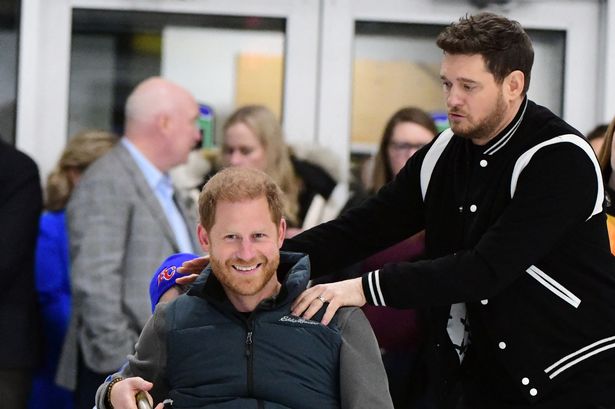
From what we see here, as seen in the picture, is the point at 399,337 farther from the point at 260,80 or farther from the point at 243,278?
the point at 260,80

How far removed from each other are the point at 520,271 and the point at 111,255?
7.22ft

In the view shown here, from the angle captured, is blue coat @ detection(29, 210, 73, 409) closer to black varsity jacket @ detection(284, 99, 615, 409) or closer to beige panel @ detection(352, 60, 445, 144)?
beige panel @ detection(352, 60, 445, 144)

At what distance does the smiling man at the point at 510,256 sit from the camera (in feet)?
11.2

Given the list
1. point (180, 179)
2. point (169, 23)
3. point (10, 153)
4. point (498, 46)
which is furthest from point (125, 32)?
point (498, 46)

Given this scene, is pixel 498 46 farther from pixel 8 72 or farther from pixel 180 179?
pixel 8 72

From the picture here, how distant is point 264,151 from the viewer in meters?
5.83

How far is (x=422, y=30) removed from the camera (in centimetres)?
675

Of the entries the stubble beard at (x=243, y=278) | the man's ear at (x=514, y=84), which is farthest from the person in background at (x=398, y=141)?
the stubble beard at (x=243, y=278)

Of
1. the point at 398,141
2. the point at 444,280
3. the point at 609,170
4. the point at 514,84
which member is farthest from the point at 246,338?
the point at 398,141

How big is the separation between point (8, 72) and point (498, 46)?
11.4 ft

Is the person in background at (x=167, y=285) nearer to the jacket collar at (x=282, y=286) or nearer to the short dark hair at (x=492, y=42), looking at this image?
the jacket collar at (x=282, y=286)

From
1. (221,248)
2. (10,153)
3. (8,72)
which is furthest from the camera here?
(8,72)

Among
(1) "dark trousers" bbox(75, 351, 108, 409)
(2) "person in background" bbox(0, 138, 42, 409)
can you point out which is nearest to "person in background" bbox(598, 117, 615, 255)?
(1) "dark trousers" bbox(75, 351, 108, 409)

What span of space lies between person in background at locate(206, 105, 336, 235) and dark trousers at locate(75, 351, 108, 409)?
1.02m
